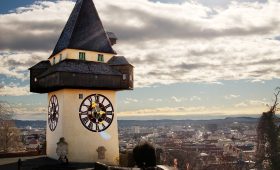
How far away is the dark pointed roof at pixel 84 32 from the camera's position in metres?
26.4

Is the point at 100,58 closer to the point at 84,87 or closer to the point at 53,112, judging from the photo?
the point at 84,87

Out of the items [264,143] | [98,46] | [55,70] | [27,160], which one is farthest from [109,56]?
[264,143]

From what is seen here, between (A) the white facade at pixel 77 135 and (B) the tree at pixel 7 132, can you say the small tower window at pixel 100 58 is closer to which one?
(A) the white facade at pixel 77 135

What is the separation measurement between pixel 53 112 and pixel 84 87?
3424mm

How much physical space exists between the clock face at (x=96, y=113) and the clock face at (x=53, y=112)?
1.89 m

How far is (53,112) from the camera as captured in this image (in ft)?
88.1

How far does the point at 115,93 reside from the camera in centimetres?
2692

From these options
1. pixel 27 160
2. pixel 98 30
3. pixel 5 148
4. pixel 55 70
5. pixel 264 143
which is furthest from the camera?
pixel 5 148

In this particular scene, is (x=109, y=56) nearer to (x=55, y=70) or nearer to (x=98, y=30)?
(x=98, y=30)

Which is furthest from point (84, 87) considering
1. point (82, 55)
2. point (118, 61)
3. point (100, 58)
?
point (118, 61)

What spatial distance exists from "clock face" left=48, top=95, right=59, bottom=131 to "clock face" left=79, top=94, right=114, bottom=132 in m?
1.89

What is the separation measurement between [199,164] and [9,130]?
57165 millimetres

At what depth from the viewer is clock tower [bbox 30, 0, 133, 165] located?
24844mm

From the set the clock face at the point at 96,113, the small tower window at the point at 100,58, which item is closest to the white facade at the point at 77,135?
the clock face at the point at 96,113
